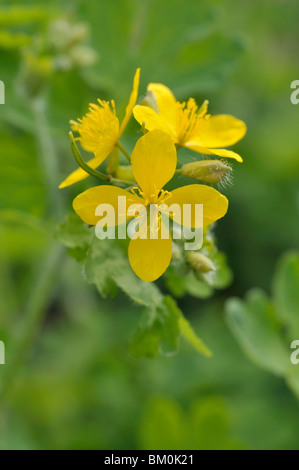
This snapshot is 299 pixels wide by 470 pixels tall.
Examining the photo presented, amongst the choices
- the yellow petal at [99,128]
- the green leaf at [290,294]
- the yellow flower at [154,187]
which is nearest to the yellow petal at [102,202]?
the yellow flower at [154,187]

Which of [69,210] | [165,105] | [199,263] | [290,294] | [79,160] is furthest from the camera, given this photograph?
[69,210]

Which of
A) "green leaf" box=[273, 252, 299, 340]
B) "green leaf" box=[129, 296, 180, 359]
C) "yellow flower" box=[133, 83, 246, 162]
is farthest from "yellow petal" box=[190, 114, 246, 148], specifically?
"green leaf" box=[273, 252, 299, 340]

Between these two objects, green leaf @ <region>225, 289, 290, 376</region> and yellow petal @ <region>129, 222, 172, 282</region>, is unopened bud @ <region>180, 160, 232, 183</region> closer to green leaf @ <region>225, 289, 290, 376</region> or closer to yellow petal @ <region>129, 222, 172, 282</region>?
yellow petal @ <region>129, 222, 172, 282</region>

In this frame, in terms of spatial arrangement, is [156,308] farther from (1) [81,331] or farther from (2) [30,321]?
(1) [81,331]

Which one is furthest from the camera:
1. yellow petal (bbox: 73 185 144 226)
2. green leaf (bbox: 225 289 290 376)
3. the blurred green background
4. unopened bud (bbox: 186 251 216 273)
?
the blurred green background

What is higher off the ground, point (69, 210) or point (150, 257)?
point (69, 210)

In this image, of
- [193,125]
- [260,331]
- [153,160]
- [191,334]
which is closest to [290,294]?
[260,331]

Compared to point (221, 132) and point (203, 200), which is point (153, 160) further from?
point (221, 132)
